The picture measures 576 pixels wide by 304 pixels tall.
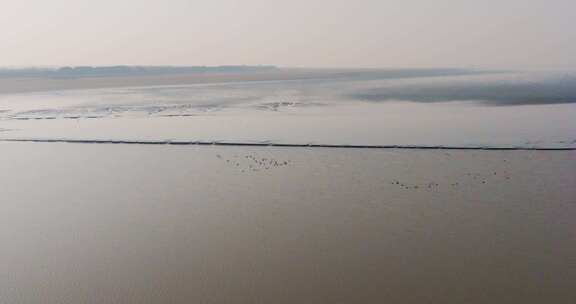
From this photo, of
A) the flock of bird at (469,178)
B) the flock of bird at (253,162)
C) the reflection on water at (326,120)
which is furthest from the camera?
the reflection on water at (326,120)

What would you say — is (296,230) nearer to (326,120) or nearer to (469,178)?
(469,178)

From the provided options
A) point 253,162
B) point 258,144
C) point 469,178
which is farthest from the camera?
point 258,144

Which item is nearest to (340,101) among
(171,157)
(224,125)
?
(224,125)

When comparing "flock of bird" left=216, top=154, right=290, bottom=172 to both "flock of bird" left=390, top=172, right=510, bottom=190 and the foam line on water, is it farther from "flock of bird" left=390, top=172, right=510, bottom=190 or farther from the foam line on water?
"flock of bird" left=390, top=172, right=510, bottom=190

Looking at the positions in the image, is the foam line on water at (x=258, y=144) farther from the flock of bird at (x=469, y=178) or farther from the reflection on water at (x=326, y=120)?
the flock of bird at (x=469, y=178)

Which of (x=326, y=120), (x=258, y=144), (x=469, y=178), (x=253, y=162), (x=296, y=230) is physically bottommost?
(x=296, y=230)

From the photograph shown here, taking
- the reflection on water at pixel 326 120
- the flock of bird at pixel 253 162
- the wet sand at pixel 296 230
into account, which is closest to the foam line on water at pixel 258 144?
the reflection on water at pixel 326 120

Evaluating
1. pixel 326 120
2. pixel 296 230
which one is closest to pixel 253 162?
pixel 296 230

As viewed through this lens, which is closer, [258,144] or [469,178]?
[469,178]
